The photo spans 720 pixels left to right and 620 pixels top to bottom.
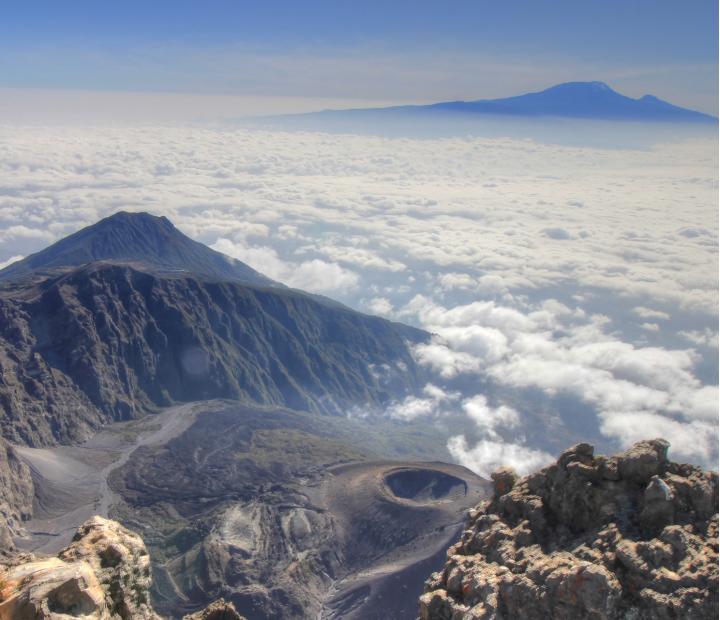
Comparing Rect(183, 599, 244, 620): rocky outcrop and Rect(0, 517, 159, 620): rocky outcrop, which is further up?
Rect(0, 517, 159, 620): rocky outcrop

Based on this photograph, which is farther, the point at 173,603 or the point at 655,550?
the point at 173,603

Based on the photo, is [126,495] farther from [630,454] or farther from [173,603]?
[630,454]

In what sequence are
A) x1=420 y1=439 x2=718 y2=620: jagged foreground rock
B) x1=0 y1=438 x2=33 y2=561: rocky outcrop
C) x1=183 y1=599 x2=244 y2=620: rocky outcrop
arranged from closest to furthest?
x1=420 y1=439 x2=718 y2=620: jagged foreground rock
x1=183 y1=599 x2=244 y2=620: rocky outcrop
x1=0 y1=438 x2=33 y2=561: rocky outcrop

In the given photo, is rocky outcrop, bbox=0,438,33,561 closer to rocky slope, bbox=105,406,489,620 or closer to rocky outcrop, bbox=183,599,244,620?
rocky slope, bbox=105,406,489,620

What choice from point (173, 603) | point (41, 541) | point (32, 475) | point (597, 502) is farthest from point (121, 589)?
point (32, 475)

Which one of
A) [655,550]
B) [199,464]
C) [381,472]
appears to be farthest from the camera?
[199,464]

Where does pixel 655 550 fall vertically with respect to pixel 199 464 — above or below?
above

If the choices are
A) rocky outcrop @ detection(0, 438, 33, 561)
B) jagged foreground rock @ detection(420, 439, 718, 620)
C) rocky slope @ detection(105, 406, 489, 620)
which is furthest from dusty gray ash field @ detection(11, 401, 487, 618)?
jagged foreground rock @ detection(420, 439, 718, 620)
